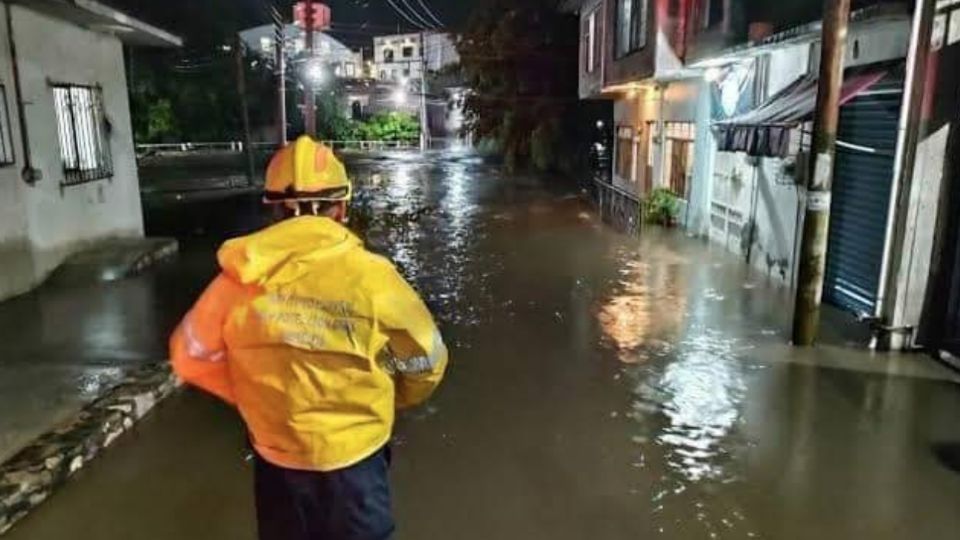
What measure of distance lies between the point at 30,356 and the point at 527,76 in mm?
24539

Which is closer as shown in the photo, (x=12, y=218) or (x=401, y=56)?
(x=12, y=218)

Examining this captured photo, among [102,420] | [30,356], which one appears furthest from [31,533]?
[30,356]

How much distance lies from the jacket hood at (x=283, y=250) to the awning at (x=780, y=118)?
6.36 m

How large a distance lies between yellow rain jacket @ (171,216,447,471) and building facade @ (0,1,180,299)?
7501 mm

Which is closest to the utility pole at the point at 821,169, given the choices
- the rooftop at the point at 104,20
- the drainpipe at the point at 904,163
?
the drainpipe at the point at 904,163

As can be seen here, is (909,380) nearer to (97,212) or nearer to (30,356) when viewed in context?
(30,356)

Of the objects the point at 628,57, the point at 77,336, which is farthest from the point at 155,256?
the point at 628,57

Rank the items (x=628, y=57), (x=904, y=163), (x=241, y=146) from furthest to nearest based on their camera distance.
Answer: (x=241, y=146) < (x=628, y=57) < (x=904, y=163)

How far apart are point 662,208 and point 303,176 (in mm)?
13232

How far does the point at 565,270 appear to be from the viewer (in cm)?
1068

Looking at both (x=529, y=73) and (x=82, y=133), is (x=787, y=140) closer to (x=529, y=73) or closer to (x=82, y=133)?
(x=82, y=133)

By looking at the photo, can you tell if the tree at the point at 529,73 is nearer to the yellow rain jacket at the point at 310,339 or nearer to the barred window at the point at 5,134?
the barred window at the point at 5,134

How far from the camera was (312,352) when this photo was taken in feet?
6.86

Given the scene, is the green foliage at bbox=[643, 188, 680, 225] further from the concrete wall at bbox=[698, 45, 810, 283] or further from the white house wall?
the white house wall
